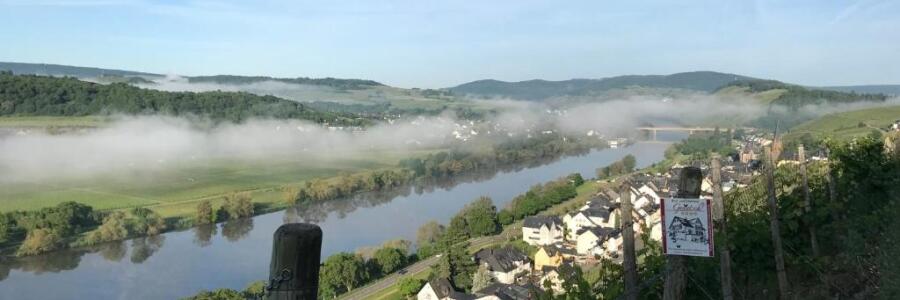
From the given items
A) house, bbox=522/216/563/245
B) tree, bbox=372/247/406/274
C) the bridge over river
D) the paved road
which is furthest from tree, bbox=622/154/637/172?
the bridge over river

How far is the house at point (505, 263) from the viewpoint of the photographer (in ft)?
49.8

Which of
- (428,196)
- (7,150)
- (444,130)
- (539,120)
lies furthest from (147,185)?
(539,120)

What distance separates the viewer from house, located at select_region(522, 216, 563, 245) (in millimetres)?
19547

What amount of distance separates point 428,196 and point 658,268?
29866mm

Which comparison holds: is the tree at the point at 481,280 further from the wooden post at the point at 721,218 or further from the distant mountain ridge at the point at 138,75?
the distant mountain ridge at the point at 138,75

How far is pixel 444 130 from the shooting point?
237ft

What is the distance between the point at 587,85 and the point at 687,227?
464ft

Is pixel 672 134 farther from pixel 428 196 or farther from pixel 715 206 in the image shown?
pixel 715 206

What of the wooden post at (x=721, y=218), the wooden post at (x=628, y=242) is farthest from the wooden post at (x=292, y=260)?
the wooden post at (x=721, y=218)

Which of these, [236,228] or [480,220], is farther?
[236,228]

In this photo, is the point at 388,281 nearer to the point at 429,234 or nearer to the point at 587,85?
the point at 429,234

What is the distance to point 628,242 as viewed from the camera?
2.59 m

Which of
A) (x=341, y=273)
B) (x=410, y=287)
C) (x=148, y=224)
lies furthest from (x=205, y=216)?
(x=410, y=287)

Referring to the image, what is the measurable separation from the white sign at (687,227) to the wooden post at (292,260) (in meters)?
1.64
